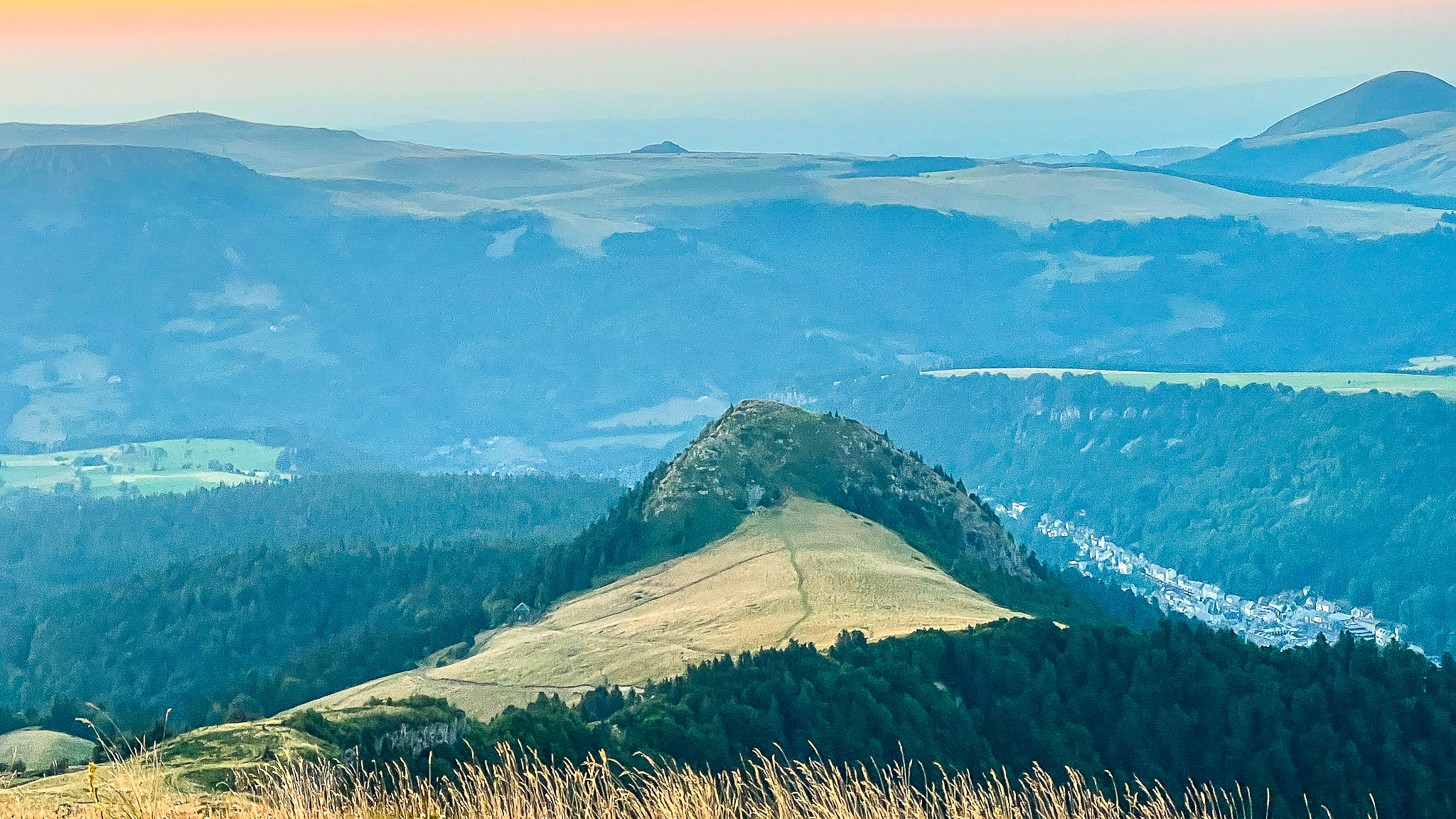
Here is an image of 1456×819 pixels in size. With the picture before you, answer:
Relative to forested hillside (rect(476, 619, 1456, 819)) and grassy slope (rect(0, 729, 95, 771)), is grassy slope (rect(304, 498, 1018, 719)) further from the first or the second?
grassy slope (rect(0, 729, 95, 771))

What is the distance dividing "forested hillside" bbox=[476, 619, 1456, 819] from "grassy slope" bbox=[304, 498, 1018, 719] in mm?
9727

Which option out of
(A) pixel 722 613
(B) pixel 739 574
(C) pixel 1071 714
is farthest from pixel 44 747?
(C) pixel 1071 714

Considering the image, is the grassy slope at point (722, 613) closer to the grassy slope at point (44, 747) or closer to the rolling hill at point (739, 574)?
the rolling hill at point (739, 574)

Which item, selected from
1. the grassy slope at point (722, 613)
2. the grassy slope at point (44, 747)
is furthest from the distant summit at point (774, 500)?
the grassy slope at point (44, 747)

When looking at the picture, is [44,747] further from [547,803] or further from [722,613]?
[547,803]

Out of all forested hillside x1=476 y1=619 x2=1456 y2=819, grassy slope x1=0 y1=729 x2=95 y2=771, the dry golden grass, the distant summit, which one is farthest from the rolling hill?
the dry golden grass

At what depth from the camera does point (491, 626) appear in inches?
6988

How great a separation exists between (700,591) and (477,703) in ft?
107

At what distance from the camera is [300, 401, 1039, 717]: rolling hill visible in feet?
438

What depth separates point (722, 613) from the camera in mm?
145250

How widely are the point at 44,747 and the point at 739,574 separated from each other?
5830 centimetres

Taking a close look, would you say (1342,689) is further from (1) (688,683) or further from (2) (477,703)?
(2) (477,703)

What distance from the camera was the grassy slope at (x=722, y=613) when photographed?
131000 millimetres

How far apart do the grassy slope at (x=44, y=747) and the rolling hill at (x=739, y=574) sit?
19412 millimetres
